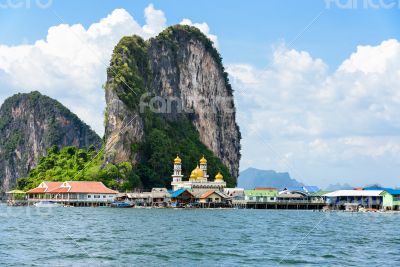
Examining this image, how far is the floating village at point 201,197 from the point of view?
130m

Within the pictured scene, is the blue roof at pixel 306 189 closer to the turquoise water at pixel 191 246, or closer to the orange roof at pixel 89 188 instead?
the orange roof at pixel 89 188

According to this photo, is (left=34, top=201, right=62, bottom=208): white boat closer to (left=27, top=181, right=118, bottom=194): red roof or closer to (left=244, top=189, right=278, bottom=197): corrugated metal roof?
(left=27, top=181, right=118, bottom=194): red roof

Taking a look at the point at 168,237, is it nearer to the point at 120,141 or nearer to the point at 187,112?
the point at 120,141

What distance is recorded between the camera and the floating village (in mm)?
130125

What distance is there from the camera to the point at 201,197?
13712 cm

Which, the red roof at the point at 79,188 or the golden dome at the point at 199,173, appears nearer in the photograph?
the red roof at the point at 79,188

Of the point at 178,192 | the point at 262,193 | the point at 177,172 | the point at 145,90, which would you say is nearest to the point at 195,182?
the point at 178,192

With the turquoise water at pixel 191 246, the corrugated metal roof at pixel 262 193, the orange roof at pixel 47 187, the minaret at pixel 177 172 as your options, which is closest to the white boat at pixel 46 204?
the orange roof at pixel 47 187

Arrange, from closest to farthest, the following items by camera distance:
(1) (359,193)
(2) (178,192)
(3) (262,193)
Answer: (1) (359,193)
(2) (178,192)
(3) (262,193)

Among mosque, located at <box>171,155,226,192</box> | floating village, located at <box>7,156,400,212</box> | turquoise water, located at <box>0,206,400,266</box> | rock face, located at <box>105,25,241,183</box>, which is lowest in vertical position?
turquoise water, located at <box>0,206,400,266</box>

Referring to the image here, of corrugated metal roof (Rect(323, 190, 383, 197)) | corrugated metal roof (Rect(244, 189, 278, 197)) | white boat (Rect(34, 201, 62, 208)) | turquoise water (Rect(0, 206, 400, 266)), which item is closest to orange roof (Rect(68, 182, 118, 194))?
A: white boat (Rect(34, 201, 62, 208))

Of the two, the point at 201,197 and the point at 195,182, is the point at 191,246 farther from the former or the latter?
the point at 195,182

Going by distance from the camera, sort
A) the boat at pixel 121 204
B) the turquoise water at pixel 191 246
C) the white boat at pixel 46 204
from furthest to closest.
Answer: the white boat at pixel 46 204, the boat at pixel 121 204, the turquoise water at pixel 191 246

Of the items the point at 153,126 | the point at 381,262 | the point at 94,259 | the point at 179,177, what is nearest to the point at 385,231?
the point at 381,262
